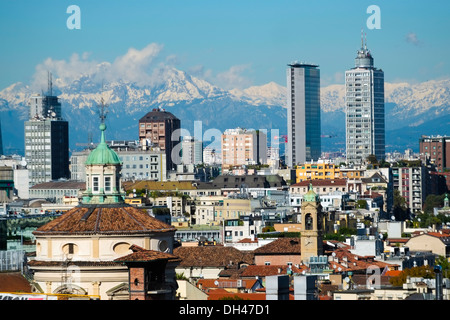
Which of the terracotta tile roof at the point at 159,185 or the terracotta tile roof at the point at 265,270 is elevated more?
the terracotta tile roof at the point at 159,185

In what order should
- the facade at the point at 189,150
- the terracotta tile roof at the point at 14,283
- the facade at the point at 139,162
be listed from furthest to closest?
the facade at the point at 189,150 < the facade at the point at 139,162 < the terracotta tile roof at the point at 14,283

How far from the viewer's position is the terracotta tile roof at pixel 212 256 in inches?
2432

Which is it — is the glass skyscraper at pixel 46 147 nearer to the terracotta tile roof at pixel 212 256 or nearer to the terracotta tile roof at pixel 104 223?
the terracotta tile roof at pixel 212 256

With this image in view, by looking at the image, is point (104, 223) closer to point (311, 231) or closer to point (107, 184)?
point (107, 184)

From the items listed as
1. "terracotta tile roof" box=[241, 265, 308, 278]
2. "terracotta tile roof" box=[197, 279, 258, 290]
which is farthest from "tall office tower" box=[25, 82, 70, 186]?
"terracotta tile roof" box=[197, 279, 258, 290]

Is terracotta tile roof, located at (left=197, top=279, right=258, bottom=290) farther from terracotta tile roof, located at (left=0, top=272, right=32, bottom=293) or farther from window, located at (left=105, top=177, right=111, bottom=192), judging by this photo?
terracotta tile roof, located at (left=0, top=272, right=32, bottom=293)

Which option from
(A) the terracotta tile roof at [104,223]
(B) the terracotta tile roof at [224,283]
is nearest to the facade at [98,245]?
(A) the terracotta tile roof at [104,223]

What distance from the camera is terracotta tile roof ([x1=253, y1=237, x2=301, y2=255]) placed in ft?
207

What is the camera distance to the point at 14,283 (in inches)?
1304

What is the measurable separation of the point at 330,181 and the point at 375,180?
26.5 ft

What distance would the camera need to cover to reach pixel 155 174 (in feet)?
518

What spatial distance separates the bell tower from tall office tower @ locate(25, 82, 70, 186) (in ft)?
346

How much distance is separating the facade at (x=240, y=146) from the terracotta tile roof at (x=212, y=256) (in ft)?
404

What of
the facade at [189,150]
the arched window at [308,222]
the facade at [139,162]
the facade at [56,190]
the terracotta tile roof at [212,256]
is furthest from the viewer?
the facade at [189,150]
